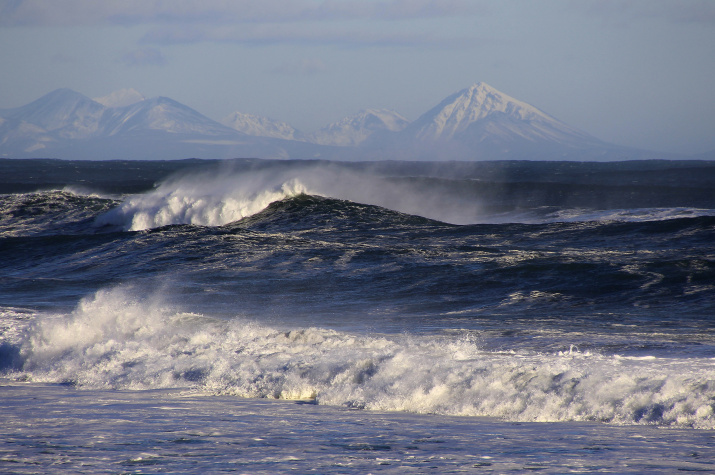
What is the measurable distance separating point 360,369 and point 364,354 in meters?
0.38

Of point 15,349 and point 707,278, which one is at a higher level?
point 707,278

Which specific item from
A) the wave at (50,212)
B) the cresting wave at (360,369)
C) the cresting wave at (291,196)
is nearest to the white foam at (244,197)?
the cresting wave at (291,196)

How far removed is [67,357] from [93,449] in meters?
3.51

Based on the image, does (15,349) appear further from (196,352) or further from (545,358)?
(545,358)

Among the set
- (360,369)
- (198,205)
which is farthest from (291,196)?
(360,369)

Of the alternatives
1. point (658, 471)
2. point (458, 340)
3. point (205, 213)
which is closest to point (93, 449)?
point (658, 471)

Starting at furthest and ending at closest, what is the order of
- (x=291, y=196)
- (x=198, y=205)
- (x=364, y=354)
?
(x=291, y=196), (x=198, y=205), (x=364, y=354)

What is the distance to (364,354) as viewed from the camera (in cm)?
696

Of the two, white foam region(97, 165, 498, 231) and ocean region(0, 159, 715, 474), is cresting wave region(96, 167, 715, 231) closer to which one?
white foam region(97, 165, 498, 231)

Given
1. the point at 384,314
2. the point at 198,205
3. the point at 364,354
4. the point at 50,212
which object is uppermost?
the point at 198,205

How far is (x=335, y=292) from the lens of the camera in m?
12.1

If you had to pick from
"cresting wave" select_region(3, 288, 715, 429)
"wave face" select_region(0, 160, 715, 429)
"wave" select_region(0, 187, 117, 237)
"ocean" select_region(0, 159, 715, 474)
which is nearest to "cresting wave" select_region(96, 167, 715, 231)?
"wave face" select_region(0, 160, 715, 429)

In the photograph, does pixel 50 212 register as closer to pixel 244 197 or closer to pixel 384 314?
pixel 244 197

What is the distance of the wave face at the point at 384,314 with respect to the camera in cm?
598
